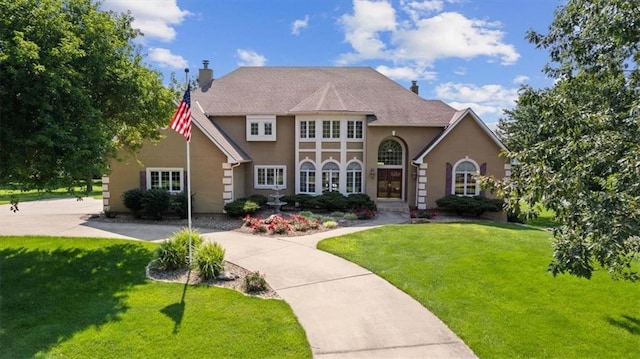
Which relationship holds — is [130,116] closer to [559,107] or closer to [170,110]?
[170,110]

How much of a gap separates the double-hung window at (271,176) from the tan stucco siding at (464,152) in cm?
891

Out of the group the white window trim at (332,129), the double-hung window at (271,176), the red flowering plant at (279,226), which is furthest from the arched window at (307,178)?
the red flowering plant at (279,226)

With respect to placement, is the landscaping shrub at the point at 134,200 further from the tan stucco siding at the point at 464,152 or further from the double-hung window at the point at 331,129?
the tan stucco siding at the point at 464,152

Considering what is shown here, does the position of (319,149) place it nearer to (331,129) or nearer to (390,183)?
(331,129)

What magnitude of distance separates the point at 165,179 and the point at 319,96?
1057 cm

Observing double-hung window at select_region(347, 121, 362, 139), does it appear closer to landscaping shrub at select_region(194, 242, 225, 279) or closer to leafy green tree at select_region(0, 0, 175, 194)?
leafy green tree at select_region(0, 0, 175, 194)

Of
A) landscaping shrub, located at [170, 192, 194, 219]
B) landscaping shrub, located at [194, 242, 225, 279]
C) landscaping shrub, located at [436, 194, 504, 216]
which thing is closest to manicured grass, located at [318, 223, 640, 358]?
landscaping shrub, located at [194, 242, 225, 279]

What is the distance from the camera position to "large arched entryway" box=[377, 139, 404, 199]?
23.9 m

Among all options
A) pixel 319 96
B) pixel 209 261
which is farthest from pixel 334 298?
pixel 319 96

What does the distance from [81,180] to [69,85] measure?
117 inches

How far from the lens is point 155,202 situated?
1797cm

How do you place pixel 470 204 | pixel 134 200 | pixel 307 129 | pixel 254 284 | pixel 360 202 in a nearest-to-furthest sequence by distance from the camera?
pixel 254 284, pixel 134 200, pixel 470 204, pixel 360 202, pixel 307 129

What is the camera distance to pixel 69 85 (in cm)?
884

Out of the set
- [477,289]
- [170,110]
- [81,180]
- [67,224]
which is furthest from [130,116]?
[477,289]
